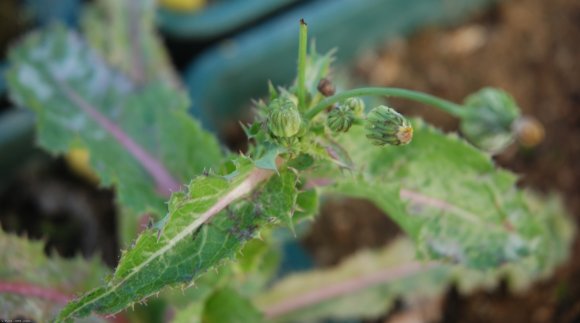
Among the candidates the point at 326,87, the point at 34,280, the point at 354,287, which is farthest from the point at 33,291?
the point at 354,287

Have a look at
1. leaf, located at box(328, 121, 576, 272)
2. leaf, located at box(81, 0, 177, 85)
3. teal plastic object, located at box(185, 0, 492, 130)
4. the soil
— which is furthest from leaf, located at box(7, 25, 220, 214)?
the soil

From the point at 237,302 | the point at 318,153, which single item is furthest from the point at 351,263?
the point at 318,153

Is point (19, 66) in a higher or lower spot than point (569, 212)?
higher

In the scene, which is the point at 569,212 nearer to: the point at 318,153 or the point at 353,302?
the point at 353,302

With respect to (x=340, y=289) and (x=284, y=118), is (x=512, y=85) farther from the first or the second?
(x=284, y=118)

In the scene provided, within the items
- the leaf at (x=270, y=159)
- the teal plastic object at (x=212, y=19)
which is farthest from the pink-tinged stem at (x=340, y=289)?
the teal plastic object at (x=212, y=19)

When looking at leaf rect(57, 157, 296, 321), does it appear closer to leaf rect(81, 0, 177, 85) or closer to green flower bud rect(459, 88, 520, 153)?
green flower bud rect(459, 88, 520, 153)
